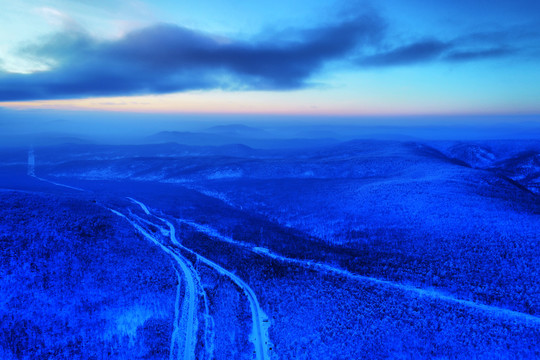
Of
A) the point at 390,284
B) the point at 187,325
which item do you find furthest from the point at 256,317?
the point at 390,284

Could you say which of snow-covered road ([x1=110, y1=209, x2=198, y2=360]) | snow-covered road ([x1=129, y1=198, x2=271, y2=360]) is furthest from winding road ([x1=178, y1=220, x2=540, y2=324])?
snow-covered road ([x1=110, y1=209, x2=198, y2=360])

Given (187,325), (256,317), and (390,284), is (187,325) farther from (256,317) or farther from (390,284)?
(390,284)

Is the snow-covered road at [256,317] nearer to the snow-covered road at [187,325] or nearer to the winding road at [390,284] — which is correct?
the snow-covered road at [187,325]

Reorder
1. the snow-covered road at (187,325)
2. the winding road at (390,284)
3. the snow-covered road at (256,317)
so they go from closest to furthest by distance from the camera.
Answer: the snow-covered road at (187,325)
the snow-covered road at (256,317)
the winding road at (390,284)

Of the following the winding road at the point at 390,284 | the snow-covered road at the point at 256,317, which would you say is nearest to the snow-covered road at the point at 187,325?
the snow-covered road at the point at 256,317

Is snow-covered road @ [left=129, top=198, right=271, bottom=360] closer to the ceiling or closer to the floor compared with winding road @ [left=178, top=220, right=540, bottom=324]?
closer to the floor

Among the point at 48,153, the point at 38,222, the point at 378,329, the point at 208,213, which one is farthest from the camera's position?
the point at 48,153

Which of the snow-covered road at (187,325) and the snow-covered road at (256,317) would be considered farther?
the snow-covered road at (256,317)

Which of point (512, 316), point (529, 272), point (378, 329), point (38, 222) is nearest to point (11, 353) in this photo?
point (38, 222)

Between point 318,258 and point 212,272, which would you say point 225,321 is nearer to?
point 212,272

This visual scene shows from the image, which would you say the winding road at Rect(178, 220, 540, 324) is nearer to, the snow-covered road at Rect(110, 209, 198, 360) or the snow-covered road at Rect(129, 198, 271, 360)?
the snow-covered road at Rect(129, 198, 271, 360)

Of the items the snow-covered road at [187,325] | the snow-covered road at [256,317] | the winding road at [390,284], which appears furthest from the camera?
the winding road at [390,284]
